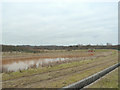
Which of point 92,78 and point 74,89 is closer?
point 74,89

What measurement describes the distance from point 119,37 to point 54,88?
10106 mm

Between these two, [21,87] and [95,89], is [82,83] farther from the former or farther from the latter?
[21,87]

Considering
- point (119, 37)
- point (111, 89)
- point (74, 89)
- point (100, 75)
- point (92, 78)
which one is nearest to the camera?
point (74, 89)

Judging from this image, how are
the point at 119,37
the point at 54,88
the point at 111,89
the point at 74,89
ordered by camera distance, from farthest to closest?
1. the point at 119,37
2. the point at 54,88
3. the point at 111,89
4. the point at 74,89

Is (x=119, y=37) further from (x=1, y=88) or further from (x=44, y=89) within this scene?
(x=1, y=88)

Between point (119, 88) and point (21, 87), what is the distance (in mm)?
5624

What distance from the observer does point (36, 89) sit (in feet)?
24.4

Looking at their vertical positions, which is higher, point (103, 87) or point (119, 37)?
point (119, 37)

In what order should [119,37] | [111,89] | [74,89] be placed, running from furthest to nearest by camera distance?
[119,37] < [111,89] < [74,89]

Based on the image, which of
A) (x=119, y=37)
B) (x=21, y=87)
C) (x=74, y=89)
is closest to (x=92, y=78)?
(x=74, y=89)

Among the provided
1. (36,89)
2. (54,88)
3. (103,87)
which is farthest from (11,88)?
(103,87)

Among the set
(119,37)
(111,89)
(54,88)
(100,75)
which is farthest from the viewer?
(119,37)

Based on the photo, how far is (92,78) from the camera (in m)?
8.63

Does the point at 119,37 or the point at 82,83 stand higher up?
the point at 119,37
